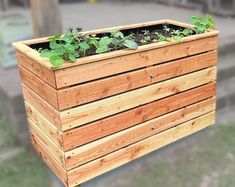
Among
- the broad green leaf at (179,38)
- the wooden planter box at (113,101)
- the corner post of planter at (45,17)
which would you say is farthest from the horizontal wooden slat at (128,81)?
the corner post of planter at (45,17)

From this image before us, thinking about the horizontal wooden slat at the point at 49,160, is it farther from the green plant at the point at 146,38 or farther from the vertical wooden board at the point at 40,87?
the green plant at the point at 146,38

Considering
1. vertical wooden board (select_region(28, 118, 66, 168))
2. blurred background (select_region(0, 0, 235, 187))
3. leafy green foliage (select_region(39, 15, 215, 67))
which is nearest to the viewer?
leafy green foliage (select_region(39, 15, 215, 67))

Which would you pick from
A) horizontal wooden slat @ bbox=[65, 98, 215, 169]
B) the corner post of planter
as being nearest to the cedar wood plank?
horizontal wooden slat @ bbox=[65, 98, 215, 169]

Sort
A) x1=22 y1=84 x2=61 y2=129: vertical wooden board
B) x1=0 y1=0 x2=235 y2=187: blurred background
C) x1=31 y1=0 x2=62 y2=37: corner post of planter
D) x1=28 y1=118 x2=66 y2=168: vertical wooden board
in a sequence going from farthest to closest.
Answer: x1=31 y1=0 x2=62 y2=37: corner post of planter, x1=0 y1=0 x2=235 y2=187: blurred background, x1=28 y1=118 x2=66 y2=168: vertical wooden board, x1=22 y1=84 x2=61 y2=129: vertical wooden board

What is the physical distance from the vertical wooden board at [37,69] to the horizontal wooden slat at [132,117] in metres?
0.33

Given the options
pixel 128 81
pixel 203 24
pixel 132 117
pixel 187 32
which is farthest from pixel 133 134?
pixel 203 24

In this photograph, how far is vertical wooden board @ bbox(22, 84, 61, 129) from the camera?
7.36 ft

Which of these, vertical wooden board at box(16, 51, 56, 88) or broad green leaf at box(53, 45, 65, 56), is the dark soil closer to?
vertical wooden board at box(16, 51, 56, 88)

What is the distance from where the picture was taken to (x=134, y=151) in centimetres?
261

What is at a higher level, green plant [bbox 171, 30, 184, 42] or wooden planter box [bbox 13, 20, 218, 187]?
green plant [bbox 171, 30, 184, 42]

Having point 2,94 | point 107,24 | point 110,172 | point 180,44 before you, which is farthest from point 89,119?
point 107,24

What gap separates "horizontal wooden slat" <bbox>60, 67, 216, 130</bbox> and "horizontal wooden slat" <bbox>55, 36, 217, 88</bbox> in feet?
0.54

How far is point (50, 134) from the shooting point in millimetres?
2408

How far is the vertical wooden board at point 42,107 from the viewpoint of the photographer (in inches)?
88.4
